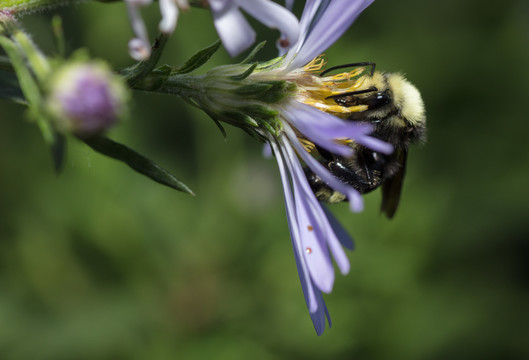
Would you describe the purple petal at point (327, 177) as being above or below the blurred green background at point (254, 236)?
above

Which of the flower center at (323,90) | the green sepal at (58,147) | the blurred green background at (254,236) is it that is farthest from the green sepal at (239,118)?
the blurred green background at (254,236)

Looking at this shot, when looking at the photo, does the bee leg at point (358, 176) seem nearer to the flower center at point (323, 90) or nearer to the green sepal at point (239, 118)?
the flower center at point (323, 90)

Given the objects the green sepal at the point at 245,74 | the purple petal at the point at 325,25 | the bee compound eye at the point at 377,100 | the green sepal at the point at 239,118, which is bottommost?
the bee compound eye at the point at 377,100

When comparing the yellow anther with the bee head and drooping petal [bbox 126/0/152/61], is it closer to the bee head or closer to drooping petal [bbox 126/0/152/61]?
the bee head

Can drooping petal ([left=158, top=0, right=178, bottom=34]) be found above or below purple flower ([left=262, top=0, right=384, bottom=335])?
above

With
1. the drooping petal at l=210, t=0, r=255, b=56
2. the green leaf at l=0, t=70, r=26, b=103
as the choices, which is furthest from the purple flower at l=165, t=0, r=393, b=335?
the green leaf at l=0, t=70, r=26, b=103

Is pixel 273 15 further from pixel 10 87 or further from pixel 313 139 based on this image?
pixel 10 87

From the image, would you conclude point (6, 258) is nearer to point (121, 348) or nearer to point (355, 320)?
point (121, 348)
